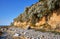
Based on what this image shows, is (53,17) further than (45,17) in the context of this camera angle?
No

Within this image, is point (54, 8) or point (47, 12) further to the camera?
point (47, 12)

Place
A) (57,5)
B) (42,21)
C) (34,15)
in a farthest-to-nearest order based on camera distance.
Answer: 1. (34,15)
2. (42,21)
3. (57,5)

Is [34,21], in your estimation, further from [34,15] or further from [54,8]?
[54,8]

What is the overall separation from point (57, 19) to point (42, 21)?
22.6ft

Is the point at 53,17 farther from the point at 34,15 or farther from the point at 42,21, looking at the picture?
the point at 34,15

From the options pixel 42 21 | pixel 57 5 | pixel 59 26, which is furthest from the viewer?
pixel 42 21

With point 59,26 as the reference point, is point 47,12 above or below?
above

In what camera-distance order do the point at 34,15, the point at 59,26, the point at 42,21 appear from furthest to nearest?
the point at 34,15, the point at 42,21, the point at 59,26

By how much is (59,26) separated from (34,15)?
1344 centimetres

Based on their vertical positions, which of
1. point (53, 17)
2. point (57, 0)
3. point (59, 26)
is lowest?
point (59, 26)

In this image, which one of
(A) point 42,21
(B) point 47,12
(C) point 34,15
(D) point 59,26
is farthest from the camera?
(C) point 34,15

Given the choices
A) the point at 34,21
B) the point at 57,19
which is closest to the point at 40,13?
the point at 34,21

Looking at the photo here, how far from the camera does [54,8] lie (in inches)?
1314

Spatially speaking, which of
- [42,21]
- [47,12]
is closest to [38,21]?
[42,21]
